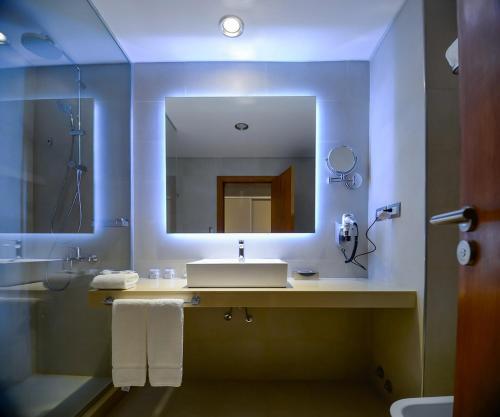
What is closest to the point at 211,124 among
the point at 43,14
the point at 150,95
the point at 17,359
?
the point at 150,95

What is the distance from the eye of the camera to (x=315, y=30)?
6.16ft

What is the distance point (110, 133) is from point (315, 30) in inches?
62.2

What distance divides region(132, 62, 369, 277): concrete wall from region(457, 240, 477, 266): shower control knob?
143cm

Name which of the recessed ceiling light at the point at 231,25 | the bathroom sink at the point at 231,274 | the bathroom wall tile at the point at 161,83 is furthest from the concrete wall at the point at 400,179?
the bathroom wall tile at the point at 161,83

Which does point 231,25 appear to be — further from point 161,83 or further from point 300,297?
point 300,297

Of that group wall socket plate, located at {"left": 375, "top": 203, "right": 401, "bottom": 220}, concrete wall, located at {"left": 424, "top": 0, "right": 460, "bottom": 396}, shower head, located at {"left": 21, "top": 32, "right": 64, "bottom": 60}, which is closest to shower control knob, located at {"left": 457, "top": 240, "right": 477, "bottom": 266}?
concrete wall, located at {"left": 424, "top": 0, "right": 460, "bottom": 396}

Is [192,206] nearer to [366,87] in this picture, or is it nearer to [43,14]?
[43,14]

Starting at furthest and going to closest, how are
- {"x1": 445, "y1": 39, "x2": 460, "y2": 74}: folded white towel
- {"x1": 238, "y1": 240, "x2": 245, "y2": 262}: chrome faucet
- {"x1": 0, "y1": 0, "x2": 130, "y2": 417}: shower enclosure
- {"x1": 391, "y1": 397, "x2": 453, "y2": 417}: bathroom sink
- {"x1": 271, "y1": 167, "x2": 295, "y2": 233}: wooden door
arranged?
1. {"x1": 271, "y1": 167, "x2": 295, "y2": 233}: wooden door
2. {"x1": 238, "y1": 240, "x2": 245, "y2": 262}: chrome faucet
3. {"x1": 0, "y1": 0, "x2": 130, "y2": 417}: shower enclosure
4. {"x1": 445, "y1": 39, "x2": 460, "y2": 74}: folded white towel
5. {"x1": 391, "y1": 397, "x2": 453, "y2": 417}: bathroom sink

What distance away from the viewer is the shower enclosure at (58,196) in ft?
5.06

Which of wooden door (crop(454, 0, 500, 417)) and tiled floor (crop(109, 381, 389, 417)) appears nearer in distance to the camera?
wooden door (crop(454, 0, 500, 417))

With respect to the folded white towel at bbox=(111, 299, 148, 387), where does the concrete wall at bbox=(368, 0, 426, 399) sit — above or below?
above

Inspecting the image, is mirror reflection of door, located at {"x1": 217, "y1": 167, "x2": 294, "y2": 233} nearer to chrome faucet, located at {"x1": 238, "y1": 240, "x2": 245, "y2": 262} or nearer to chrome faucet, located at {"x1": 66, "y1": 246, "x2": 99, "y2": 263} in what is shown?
chrome faucet, located at {"x1": 238, "y1": 240, "x2": 245, "y2": 262}

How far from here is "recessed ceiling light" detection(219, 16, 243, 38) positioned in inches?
69.8

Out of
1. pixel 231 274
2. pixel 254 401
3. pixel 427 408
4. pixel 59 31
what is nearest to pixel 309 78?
pixel 231 274
